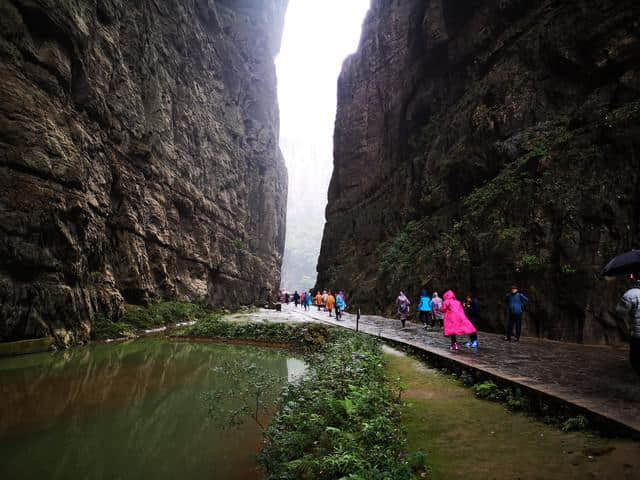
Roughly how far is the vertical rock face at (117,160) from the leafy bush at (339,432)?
12982 mm

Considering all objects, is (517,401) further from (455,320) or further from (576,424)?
(455,320)

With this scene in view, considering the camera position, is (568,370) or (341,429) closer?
(341,429)

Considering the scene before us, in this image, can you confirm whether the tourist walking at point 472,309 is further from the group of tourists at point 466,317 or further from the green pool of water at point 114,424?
the green pool of water at point 114,424

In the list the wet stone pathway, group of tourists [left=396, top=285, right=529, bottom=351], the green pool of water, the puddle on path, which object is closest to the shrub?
the green pool of water

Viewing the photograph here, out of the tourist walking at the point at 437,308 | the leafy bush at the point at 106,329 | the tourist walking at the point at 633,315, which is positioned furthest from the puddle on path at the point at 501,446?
the leafy bush at the point at 106,329

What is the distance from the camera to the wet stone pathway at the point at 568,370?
466 centimetres

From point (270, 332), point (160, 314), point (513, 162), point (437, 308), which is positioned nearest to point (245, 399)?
point (437, 308)

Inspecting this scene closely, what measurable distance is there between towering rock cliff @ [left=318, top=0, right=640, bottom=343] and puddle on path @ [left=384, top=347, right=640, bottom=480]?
7225 millimetres

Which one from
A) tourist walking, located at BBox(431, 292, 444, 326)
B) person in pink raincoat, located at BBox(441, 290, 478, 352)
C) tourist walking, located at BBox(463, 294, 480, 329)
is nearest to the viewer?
person in pink raincoat, located at BBox(441, 290, 478, 352)

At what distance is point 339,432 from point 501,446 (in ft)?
6.14

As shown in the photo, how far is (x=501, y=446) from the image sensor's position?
4.25 m

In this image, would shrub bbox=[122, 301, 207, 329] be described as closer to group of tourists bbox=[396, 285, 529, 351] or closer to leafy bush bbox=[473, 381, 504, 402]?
group of tourists bbox=[396, 285, 529, 351]

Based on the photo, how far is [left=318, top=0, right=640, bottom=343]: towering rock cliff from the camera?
11.3 metres

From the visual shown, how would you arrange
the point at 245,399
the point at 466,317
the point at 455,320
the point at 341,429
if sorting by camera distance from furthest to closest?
the point at 466,317, the point at 455,320, the point at 245,399, the point at 341,429
